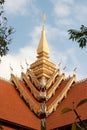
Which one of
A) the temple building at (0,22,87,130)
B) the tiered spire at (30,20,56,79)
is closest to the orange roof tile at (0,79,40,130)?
Answer: the temple building at (0,22,87,130)

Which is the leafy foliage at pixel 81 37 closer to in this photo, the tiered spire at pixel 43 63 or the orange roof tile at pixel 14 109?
the orange roof tile at pixel 14 109

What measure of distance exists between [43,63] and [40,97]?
4640 mm

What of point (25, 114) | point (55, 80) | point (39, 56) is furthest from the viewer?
point (39, 56)

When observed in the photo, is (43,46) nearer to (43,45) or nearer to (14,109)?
(43,45)

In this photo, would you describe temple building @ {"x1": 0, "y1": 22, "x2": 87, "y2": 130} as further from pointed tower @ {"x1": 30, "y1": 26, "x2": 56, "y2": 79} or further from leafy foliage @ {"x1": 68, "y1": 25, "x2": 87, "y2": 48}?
leafy foliage @ {"x1": 68, "y1": 25, "x2": 87, "y2": 48}

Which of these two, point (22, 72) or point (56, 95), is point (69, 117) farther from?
point (22, 72)

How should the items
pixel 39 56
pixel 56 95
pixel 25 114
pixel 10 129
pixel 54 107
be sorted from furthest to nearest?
pixel 39 56 < pixel 56 95 < pixel 54 107 < pixel 25 114 < pixel 10 129

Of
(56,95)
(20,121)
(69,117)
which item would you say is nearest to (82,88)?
(56,95)

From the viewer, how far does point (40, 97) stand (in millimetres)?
21922

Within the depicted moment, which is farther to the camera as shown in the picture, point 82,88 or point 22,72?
point 22,72

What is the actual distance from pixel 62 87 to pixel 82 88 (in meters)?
1.92

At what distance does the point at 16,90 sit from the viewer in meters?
22.5

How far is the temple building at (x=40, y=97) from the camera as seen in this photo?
19000mm

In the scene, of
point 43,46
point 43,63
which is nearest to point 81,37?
point 43,63
